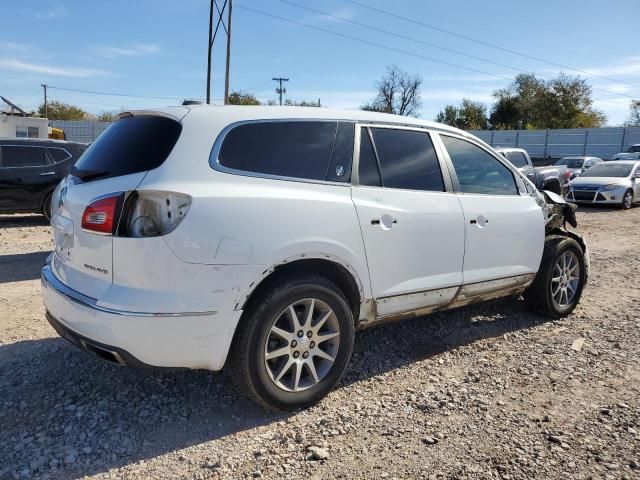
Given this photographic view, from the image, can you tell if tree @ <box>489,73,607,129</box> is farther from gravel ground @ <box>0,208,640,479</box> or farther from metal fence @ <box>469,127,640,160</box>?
gravel ground @ <box>0,208,640,479</box>

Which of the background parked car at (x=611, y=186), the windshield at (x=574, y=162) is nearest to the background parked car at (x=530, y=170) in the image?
the background parked car at (x=611, y=186)

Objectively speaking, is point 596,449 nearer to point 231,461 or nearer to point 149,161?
point 231,461

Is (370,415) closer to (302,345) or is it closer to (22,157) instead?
(302,345)

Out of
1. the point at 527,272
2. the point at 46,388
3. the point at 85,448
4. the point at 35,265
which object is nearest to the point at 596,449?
the point at 527,272

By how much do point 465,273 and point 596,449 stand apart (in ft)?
4.96

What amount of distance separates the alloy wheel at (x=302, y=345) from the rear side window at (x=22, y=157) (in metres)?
8.89

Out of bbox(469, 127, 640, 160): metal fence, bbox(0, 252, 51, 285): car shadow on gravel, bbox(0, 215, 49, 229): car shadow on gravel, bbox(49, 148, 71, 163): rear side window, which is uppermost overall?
bbox(469, 127, 640, 160): metal fence

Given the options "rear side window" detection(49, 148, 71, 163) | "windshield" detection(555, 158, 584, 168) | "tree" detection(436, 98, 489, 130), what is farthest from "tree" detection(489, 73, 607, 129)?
"rear side window" detection(49, 148, 71, 163)

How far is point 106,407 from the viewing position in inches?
125

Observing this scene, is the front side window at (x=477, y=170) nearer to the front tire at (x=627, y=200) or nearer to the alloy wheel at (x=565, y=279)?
the alloy wheel at (x=565, y=279)

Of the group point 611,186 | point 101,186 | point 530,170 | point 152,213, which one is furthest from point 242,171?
point 611,186

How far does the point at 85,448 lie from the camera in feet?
9.11

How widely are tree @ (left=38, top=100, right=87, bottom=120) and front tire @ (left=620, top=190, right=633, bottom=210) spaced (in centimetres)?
7083

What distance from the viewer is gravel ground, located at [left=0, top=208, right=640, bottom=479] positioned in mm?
2727
